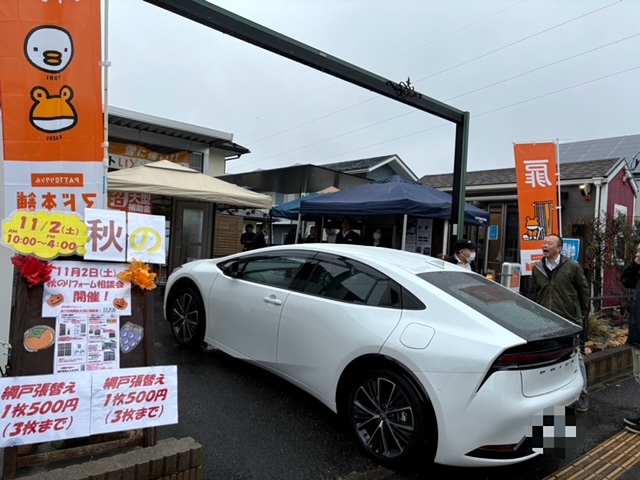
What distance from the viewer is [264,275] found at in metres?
4.24

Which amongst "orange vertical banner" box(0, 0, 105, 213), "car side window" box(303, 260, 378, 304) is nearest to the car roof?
"car side window" box(303, 260, 378, 304)

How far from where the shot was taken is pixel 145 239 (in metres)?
2.43

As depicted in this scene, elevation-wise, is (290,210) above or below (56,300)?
above

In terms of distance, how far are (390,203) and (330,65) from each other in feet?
10.2

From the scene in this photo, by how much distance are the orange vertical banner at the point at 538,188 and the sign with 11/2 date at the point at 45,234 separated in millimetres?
6433

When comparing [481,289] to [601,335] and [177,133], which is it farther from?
[177,133]

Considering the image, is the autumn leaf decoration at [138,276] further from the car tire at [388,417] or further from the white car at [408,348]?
the car tire at [388,417]

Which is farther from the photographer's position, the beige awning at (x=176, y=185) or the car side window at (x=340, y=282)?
the beige awning at (x=176, y=185)

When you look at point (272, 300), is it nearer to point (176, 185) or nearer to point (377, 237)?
point (176, 185)

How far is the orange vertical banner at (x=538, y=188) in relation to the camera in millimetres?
6941

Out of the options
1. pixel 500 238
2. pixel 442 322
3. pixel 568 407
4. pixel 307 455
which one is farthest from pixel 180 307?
pixel 500 238

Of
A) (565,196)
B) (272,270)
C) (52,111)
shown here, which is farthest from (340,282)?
(565,196)

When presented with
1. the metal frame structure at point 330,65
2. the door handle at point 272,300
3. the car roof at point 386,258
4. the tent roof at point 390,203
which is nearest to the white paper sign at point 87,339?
the door handle at point 272,300

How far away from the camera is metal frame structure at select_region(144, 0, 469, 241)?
4.09 meters
